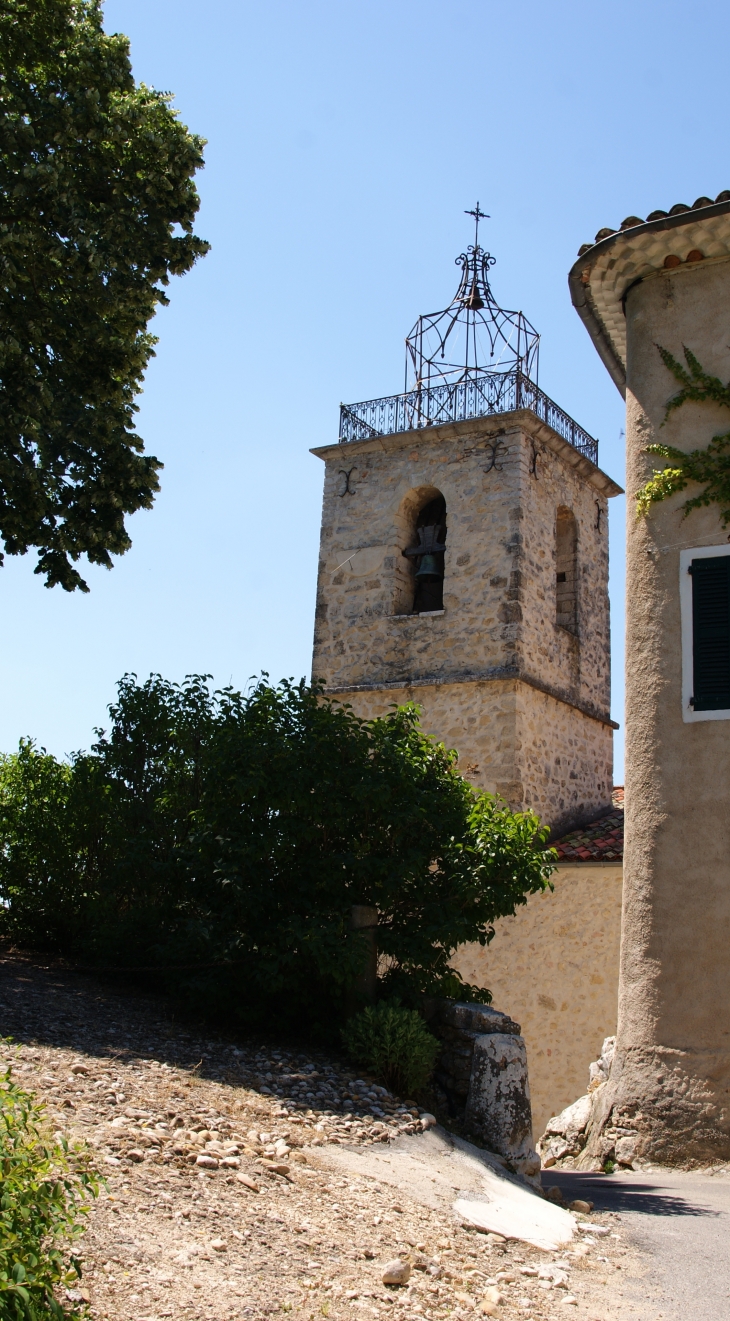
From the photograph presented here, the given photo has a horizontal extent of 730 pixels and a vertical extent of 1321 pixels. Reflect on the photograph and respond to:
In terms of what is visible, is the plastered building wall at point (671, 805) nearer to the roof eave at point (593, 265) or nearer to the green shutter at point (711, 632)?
the green shutter at point (711, 632)

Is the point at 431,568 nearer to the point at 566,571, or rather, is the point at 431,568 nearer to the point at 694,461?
the point at 566,571

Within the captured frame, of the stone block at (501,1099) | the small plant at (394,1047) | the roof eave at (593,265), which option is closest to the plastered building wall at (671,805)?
the roof eave at (593,265)

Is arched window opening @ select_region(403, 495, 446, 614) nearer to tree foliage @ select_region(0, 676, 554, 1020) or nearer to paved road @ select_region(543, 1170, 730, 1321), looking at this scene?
tree foliage @ select_region(0, 676, 554, 1020)

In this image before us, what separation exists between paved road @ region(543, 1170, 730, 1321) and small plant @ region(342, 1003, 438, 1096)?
135 centimetres

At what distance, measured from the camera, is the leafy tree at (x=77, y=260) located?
9.65 meters

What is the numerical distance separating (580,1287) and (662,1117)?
376cm

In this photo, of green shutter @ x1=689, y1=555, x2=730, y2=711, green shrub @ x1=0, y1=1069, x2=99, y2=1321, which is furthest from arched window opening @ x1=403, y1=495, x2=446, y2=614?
green shrub @ x1=0, y1=1069, x2=99, y2=1321

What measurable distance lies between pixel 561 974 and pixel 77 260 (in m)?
10.3

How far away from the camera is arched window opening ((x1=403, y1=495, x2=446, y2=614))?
18.3m

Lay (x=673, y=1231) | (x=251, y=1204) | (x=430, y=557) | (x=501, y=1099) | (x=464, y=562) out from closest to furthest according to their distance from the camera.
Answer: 1. (x=251, y=1204)
2. (x=673, y=1231)
3. (x=501, y=1099)
4. (x=464, y=562)
5. (x=430, y=557)

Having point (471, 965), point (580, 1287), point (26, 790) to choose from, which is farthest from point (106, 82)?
point (471, 965)

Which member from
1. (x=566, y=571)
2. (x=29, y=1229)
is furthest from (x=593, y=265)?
(x=29, y=1229)

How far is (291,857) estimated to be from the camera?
27.7 feet

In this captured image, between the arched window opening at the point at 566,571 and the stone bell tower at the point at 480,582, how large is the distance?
0.02 m
